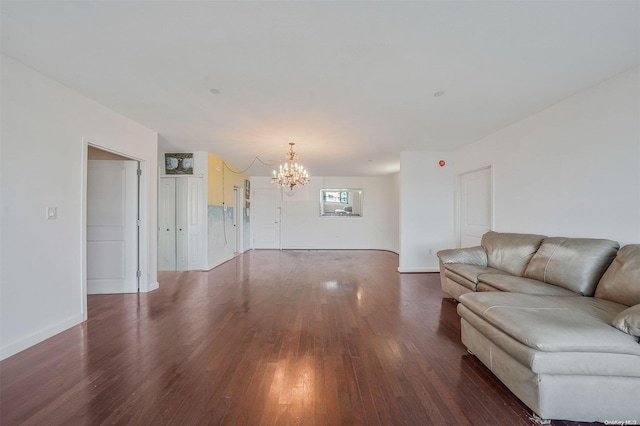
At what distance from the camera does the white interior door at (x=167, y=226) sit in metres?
5.51

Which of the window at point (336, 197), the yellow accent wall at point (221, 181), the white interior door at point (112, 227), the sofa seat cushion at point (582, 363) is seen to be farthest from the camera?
the window at point (336, 197)

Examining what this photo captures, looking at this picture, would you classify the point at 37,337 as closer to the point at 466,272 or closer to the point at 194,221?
the point at 194,221

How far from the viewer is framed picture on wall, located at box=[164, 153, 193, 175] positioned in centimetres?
551

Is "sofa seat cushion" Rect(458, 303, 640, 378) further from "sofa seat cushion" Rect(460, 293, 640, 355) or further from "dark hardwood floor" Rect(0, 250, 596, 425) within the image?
"dark hardwood floor" Rect(0, 250, 596, 425)

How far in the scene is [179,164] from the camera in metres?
5.51

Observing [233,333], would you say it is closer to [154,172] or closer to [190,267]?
[154,172]

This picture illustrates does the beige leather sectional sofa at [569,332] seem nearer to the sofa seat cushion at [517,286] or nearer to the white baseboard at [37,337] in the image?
the sofa seat cushion at [517,286]

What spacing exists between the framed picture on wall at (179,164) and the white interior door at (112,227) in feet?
5.34

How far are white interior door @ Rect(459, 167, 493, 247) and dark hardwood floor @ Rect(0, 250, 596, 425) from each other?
1860 mm

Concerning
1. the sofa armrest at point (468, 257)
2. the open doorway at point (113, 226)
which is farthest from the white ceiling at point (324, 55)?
the sofa armrest at point (468, 257)

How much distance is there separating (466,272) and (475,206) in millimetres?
2145

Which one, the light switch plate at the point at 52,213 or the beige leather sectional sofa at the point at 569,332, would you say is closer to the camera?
the beige leather sectional sofa at the point at 569,332

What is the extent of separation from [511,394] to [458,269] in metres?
1.83

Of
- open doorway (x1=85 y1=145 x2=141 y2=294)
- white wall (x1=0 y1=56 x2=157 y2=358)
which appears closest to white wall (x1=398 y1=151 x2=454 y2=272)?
open doorway (x1=85 y1=145 x2=141 y2=294)
